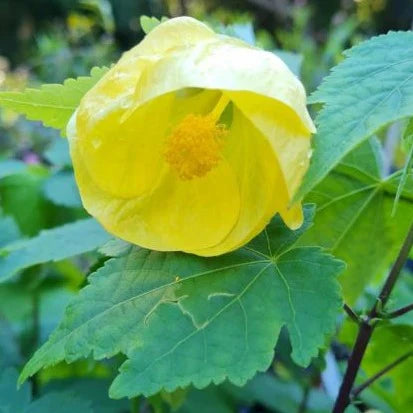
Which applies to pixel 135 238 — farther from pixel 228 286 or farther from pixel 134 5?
pixel 134 5

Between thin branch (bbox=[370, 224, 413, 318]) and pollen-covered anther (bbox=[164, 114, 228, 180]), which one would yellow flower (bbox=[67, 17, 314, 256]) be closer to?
pollen-covered anther (bbox=[164, 114, 228, 180])

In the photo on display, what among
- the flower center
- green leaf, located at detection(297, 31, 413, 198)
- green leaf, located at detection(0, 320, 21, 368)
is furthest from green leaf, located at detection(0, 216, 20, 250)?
green leaf, located at detection(297, 31, 413, 198)

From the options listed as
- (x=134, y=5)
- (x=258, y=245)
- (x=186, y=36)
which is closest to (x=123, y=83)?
(x=186, y=36)

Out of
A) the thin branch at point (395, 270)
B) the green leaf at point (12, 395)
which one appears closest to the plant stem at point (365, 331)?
the thin branch at point (395, 270)

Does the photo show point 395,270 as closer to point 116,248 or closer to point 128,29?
point 116,248

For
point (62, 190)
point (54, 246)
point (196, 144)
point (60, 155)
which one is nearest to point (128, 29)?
point (60, 155)
